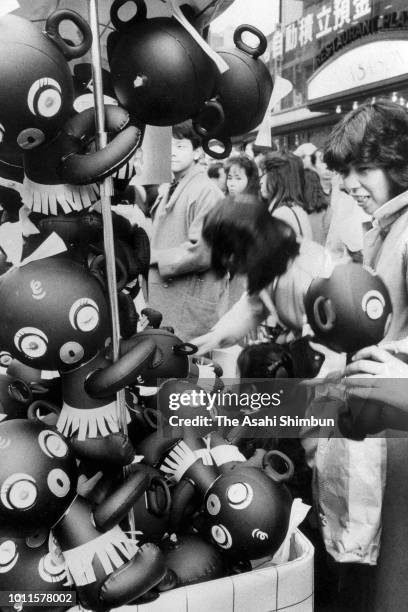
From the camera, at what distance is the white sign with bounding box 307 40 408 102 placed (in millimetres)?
1806

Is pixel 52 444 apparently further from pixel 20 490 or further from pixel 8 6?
pixel 8 6

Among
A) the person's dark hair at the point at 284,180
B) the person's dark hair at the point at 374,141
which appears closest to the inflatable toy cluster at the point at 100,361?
the person's dark hair at the point at 284,180

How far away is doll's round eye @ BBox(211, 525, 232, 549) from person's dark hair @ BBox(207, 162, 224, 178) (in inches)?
37.5

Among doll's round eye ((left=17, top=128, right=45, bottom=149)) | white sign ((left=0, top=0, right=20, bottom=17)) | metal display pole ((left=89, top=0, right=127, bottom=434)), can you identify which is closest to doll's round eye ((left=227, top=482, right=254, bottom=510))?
metal display pole ((left=89, top=0, right=127, bottom=434))

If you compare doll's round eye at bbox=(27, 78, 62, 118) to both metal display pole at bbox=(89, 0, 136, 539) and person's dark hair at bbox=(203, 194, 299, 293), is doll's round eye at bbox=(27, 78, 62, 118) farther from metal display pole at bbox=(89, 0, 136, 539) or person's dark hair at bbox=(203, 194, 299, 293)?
person's dark hair at bbox=(203, 194, 299, 293)

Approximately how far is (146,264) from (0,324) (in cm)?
41

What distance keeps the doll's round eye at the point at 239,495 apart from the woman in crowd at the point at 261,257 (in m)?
0.44

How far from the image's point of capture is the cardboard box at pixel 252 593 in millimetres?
1892

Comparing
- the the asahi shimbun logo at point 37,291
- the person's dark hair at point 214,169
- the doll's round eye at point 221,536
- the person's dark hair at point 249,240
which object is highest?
the person's dark hair at point 214,169

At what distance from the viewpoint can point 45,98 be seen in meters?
1.65

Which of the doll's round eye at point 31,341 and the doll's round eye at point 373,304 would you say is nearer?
the doll's round eye at point 31,341

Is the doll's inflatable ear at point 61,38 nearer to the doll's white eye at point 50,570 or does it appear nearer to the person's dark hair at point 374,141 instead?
the person's dark hair at point 374,141

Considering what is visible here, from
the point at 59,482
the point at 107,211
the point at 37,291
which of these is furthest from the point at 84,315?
the point at 59,482

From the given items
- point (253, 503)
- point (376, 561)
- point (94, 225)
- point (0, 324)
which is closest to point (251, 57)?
point (94, 225)
